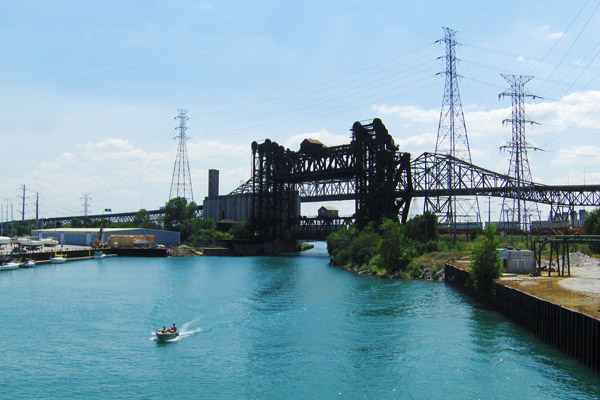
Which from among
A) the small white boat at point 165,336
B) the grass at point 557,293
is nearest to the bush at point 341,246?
the grass at point 557,293

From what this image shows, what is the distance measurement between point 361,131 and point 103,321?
9609 cm

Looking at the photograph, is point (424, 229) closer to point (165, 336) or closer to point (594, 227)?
point (594, 227)

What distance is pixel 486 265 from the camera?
53.3 metres

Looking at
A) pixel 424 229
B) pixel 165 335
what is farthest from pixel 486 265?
pixel 424 229

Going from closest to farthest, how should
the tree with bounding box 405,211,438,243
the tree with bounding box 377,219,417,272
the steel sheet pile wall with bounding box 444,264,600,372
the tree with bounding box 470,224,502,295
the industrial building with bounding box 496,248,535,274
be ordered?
the steel sheet pile wall with bounding box 444,264,600,372 → the tree with bounding box 470,224,502,295 → the industrial building with bounding box 496,248,535,274 → the tree with bounding box 377,219,417,272 → the tree with bounding box 405,211,438,243

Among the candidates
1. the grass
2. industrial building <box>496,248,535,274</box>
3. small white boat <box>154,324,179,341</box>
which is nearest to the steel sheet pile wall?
the grass

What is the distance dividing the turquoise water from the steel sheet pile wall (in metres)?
0.80

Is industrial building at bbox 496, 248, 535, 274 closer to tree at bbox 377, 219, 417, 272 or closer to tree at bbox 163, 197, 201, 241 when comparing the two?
tree at bbox 377, 219, 417, 272

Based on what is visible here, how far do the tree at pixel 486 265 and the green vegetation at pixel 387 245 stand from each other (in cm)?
2635

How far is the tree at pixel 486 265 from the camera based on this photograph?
173 ft

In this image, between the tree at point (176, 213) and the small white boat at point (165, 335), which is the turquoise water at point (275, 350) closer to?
the small white boat at point (165, 335)

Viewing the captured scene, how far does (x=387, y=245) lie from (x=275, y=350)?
52.9m

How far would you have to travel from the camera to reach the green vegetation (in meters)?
83.5

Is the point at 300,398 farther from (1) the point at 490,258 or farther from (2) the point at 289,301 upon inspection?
(1) the point at 490,258
